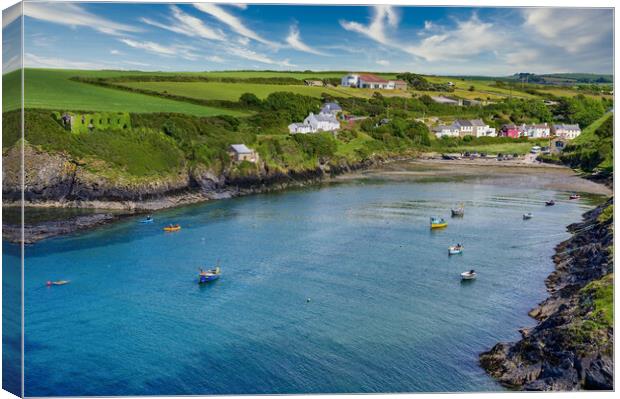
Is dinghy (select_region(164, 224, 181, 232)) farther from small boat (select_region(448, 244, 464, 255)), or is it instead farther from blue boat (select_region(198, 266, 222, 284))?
small boat (select_region(448, 244, 464, 255))

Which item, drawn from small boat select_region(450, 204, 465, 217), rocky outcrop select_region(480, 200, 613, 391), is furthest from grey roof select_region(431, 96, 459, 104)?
rocky outcrop select_region(480, 200, 613, 391)

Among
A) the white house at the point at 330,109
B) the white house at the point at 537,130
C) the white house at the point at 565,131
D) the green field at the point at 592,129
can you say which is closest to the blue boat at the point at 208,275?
the green field at the point at 592,129

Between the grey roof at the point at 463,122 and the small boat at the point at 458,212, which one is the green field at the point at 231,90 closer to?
the grey roof at the point at 463,122

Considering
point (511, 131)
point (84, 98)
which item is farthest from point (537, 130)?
point (84, 98)

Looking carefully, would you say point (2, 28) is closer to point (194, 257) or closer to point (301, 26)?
point (301, 26)

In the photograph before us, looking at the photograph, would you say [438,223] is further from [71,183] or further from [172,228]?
[71,183]

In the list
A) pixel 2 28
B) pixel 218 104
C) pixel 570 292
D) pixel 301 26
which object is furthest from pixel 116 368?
pixel 218 104

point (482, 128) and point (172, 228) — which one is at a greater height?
point (482, 128)
